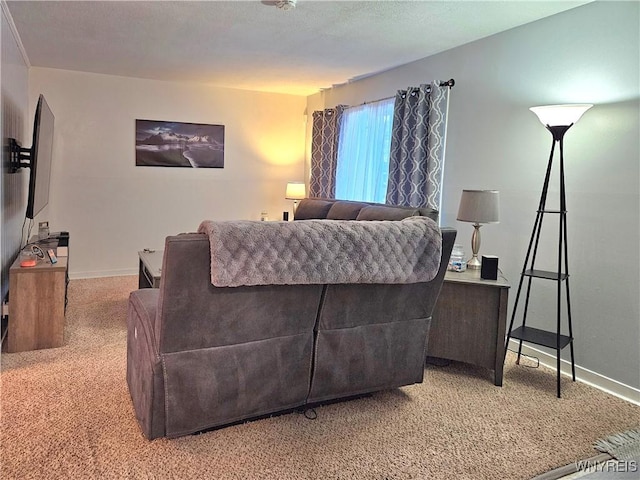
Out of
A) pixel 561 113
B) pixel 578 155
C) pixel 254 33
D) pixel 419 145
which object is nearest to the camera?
pixel 561 113

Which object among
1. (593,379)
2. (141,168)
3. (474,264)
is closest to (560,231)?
(474,264)

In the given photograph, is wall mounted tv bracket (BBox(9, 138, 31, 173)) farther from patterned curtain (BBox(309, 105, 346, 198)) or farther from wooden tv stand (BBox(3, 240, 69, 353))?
patterned curtain (BBox(309, 105, 346, 198))

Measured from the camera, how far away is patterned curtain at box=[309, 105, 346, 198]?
5398mm

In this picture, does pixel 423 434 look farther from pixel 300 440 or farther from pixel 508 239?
pixel 508 239

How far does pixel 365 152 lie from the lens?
495 cm

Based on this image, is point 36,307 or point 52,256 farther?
point 52,256

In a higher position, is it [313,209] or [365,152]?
[365,152]

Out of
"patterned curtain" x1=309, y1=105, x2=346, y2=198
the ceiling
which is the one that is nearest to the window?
"patterned curtain" x1=309, y1=105, x2=346, y2=198

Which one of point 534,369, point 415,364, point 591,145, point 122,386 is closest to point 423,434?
point 415,364

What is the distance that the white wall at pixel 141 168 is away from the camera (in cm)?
501

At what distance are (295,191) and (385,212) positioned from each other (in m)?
2.48

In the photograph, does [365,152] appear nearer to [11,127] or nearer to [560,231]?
[560,231]

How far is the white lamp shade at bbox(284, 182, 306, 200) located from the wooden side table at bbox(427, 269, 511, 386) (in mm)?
3138

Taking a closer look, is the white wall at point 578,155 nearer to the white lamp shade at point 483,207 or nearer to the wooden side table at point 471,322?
the white lamp shade at point 483,207
